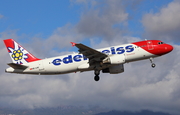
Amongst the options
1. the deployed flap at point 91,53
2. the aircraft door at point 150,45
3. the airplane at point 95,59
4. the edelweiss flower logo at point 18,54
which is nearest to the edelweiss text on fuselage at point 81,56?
the airplane at point 95,59

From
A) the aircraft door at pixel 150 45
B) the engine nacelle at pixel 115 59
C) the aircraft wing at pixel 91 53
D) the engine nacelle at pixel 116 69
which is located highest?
the aircraft door at pixel 150 45

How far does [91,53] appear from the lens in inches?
2322

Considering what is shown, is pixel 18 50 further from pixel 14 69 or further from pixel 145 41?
pixel 145 41

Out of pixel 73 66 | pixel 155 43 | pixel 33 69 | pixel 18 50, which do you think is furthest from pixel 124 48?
pixel 18 50

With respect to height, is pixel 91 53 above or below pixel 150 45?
below

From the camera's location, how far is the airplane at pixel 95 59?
59.3 meters

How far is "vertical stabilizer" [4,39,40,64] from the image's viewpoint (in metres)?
65.2

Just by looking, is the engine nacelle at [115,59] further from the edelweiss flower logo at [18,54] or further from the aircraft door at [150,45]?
the edelweiss flower logo at [18,54]

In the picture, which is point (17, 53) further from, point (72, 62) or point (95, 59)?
point (95, 59)

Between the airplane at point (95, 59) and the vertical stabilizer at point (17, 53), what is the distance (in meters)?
1.06

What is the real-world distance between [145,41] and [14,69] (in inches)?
1018

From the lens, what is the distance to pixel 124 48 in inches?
2375

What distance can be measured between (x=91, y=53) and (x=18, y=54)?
16.6 meters

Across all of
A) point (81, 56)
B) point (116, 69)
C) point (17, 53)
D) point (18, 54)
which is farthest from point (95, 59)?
point (17, 53)
